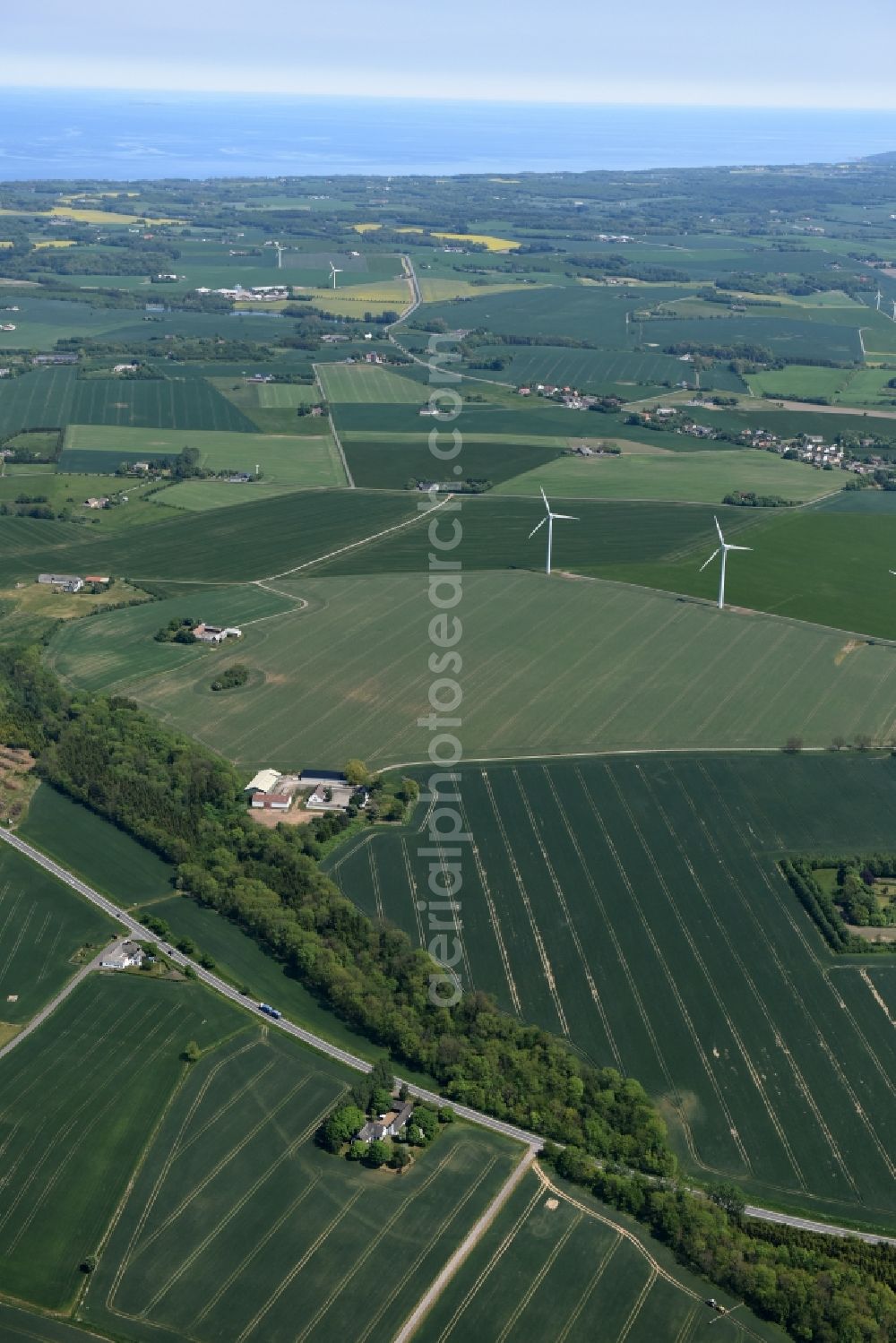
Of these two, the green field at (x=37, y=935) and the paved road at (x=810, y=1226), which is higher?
the green field at (x=37, y=935)

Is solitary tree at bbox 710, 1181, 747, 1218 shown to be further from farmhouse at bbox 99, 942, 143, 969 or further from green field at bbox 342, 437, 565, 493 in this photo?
green field at bbox 342, 437, 565, 493

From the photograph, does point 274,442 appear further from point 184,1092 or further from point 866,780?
point 184,1092

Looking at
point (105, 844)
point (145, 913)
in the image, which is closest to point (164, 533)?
point (105, 844)

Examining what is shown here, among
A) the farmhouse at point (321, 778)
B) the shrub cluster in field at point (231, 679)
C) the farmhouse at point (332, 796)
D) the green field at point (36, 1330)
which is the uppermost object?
the shrub cluster in field at point (231, 679)

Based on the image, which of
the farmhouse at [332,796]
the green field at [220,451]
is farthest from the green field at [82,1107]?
the green field at [220,451]

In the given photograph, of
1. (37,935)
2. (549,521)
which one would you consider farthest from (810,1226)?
(549,521)

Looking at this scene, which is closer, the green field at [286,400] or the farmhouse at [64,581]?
the farmhouse at [64,581]

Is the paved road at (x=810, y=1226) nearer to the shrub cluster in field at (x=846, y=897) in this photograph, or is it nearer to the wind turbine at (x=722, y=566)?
the shrub cluster in field at (x=846, y=897)
